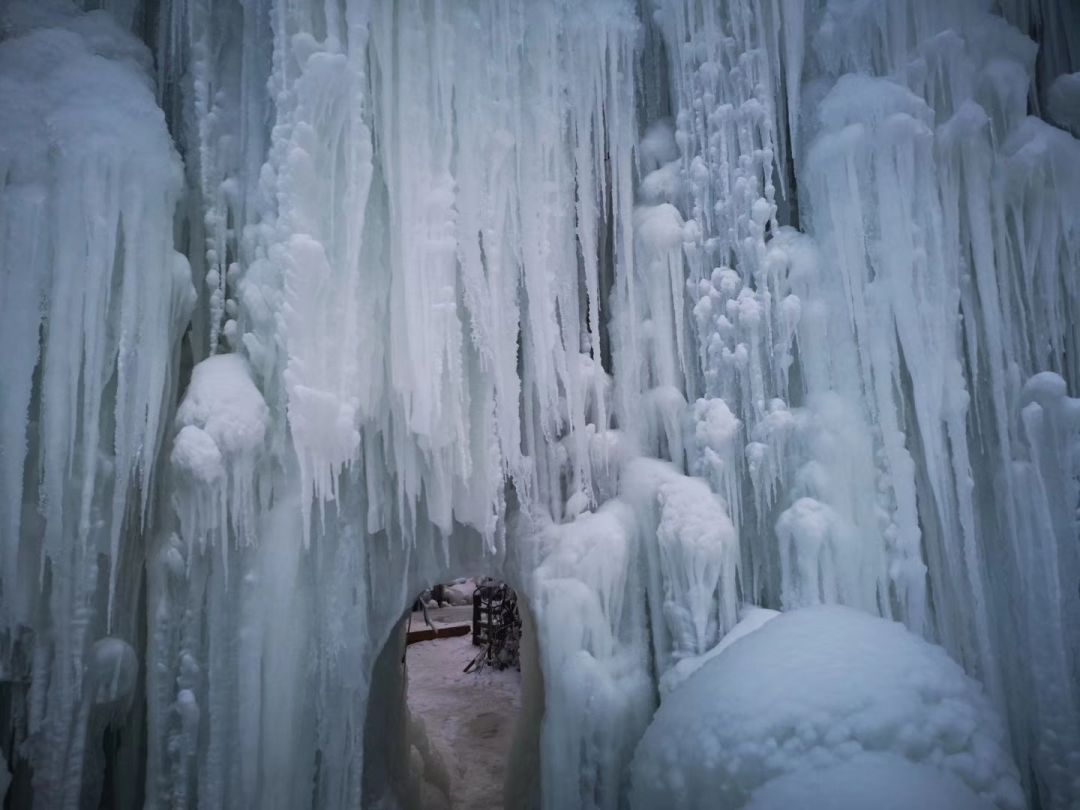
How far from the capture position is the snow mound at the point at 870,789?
110 inches

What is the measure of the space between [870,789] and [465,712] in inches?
334

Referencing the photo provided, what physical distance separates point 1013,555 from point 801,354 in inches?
70.1

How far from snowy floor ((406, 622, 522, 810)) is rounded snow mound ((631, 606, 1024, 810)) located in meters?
4.57

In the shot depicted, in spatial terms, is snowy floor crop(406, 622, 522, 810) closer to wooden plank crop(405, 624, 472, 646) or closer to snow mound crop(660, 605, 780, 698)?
wooden plank crop(405, 624, 472, 646)

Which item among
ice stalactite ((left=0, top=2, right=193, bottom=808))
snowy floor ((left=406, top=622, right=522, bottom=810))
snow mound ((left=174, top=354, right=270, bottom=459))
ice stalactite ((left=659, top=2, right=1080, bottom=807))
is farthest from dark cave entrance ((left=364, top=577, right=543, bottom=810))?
ice stalactite ((left=659, top=2, right=1080, bottom=807))

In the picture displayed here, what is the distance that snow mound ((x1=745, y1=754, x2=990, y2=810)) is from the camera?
9.19 feet

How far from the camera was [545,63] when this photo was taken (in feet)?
16.4

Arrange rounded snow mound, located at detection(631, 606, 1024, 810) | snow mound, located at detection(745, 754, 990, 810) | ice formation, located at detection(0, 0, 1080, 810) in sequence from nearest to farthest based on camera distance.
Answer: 1. snow mound, located at detection(745, 754, 990, 810)
2. rounded snow mound, located at detection(631, 606, 1024, 810)
3. ice formation, located at detection(0, 0, 1080, 810)

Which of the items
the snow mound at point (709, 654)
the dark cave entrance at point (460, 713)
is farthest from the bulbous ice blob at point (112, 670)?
the snow mound at point (709, 654)

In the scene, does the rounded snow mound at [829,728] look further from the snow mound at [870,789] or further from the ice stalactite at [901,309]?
the ice stalactite at [901,309]

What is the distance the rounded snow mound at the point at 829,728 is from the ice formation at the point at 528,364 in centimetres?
10

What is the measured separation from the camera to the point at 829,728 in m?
3.18

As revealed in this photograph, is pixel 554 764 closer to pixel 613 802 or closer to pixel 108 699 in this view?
pixel 613 802

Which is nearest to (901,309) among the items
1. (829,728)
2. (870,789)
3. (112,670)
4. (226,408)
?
(829,728)
